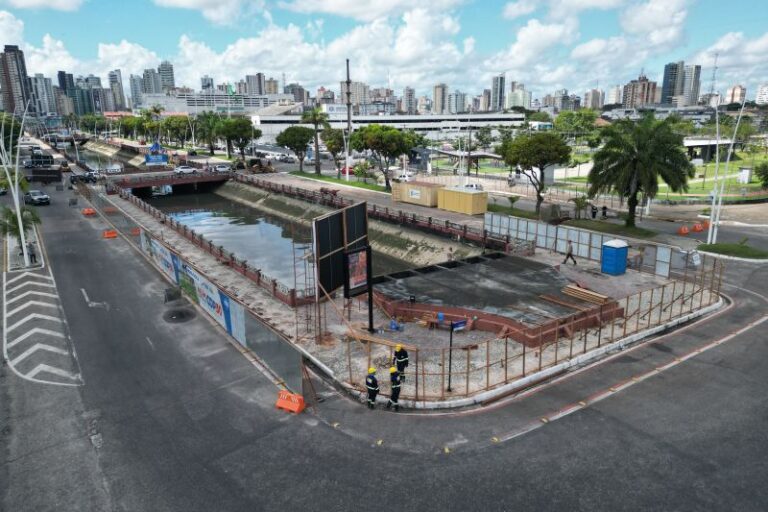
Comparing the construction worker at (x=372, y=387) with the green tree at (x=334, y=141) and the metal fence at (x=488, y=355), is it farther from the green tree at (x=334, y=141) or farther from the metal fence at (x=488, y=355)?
the green tree at (x=334, y=141)

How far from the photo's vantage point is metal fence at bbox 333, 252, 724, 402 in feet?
60.8

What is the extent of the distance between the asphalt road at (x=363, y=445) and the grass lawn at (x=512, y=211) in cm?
2905

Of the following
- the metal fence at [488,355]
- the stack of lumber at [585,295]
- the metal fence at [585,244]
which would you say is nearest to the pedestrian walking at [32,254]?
the metal fence at [488,355]

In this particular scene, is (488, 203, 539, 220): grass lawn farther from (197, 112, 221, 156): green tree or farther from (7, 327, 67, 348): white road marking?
(197, 112, 221, 156): green tree

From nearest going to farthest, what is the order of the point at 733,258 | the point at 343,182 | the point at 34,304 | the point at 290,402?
the point at 290,402 → the point at 34,304 → the point at 733,258 → the point at 343,182

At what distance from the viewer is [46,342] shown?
2358 cm

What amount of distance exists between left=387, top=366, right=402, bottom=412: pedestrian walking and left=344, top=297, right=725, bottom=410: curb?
1.01ft

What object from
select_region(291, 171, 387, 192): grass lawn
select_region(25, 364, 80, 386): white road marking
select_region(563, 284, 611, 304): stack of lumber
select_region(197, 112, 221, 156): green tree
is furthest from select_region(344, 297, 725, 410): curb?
select_region(197, 112, 221, 156): green tree

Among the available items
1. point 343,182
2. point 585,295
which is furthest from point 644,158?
point 343,182

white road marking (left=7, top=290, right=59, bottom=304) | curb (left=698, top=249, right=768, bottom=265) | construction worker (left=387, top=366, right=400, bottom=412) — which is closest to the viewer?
construction worker (left=387, top=366, right=400, bottom=412)

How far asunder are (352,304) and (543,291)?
34.3 ft

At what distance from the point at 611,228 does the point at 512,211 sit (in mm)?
11154

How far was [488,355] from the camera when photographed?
1877cm

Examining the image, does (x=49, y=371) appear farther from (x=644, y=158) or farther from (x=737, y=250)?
(x=644, y=158)
